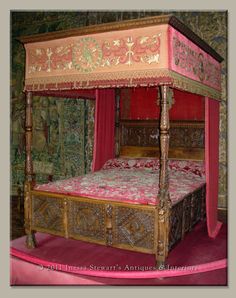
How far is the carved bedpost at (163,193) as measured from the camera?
3.77m

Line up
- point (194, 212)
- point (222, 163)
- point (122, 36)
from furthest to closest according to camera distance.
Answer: point (222, 163) < point (194, 212) < point (122, 36)

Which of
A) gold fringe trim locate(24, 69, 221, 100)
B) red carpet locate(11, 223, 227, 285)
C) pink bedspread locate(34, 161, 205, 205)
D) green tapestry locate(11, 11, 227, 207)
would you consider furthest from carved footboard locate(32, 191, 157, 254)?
green tapestry locate(11, 11, 227, 207)

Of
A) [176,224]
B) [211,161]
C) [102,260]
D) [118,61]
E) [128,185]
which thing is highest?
[118,61]

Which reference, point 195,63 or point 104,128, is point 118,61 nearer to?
point 195,63

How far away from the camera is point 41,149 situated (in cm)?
859

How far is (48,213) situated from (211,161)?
2.51 m

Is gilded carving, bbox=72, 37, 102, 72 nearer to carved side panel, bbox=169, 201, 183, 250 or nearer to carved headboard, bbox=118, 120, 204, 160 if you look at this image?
carved side panel, bbox=169, 201, 183, 250

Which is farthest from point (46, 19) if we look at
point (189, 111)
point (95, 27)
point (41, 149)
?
point (95, 27)

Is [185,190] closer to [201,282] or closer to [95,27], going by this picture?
[201,282]

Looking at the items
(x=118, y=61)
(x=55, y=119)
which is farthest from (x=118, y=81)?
(x=55, y=119)

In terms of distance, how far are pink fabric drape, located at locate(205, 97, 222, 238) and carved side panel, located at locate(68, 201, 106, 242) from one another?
172 cm

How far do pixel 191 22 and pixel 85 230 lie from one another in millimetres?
4403

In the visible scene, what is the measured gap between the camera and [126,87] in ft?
13.8

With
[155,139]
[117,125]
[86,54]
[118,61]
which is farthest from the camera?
[117,125]
